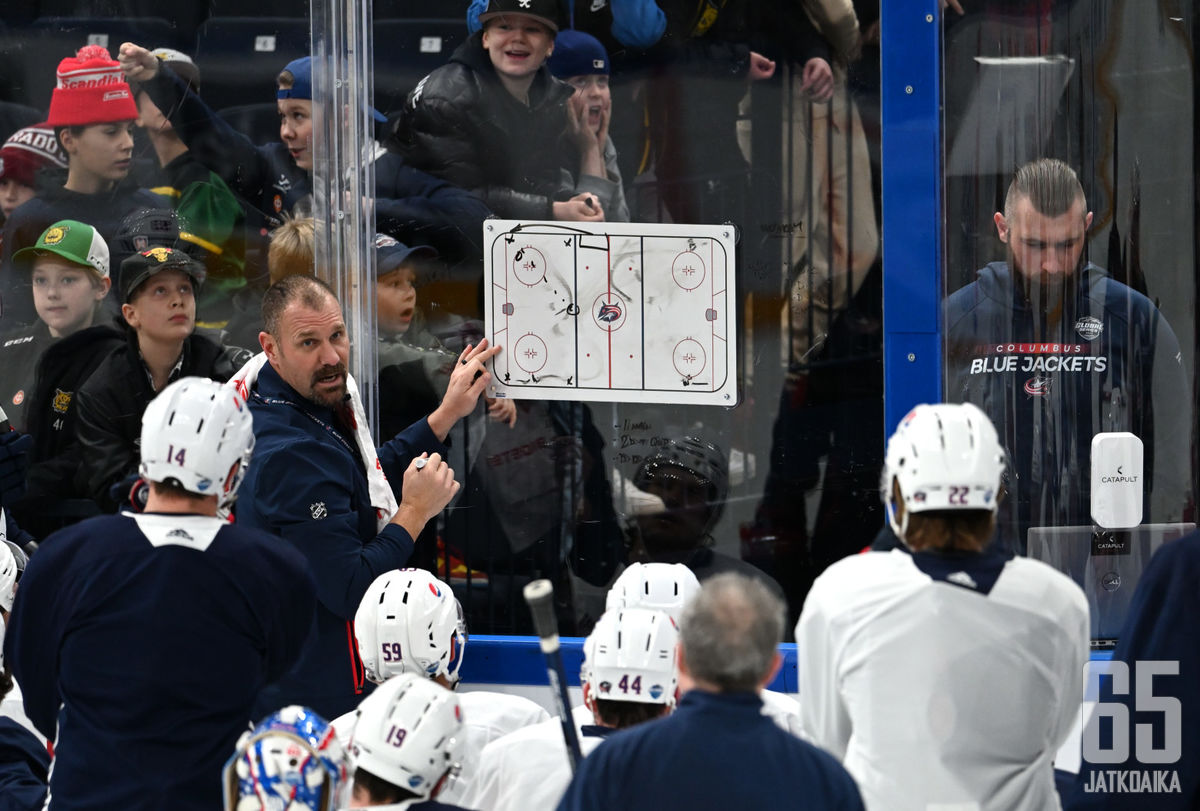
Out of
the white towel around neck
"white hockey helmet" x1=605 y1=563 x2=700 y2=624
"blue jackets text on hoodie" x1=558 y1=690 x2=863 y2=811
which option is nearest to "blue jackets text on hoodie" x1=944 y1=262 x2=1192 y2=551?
"white hockey helmet" x1=605 y1=563 x2=700 y2=624

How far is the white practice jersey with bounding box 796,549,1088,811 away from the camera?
2611 mm

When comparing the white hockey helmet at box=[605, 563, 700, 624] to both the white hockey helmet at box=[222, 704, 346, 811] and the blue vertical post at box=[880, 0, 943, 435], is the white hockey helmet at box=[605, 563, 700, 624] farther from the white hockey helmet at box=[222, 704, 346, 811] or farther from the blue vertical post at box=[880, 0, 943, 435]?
the white hockey helmet at box=[222, 704, 346, 811]

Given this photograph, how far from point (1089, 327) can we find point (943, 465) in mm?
1812

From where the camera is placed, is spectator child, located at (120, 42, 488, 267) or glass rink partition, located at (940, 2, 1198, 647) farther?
spectator child, located at (120, 42, 488, 267)

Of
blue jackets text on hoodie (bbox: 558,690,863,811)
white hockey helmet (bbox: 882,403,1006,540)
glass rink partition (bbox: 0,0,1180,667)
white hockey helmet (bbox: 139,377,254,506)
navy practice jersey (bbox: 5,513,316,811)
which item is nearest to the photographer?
blue jackets text on hoodie (bbox: 558,690,863,811)

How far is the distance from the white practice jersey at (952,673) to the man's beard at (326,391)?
75.3 inches

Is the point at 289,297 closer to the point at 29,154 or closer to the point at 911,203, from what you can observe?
the point at 29,154

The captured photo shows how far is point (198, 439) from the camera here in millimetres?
2994

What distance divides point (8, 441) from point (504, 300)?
1.68 meters

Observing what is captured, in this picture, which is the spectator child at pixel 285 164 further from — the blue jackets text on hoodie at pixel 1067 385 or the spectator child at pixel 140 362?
the blue jackets text on hoodie at pixel 1067 385

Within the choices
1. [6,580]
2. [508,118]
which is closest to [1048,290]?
[508,118]

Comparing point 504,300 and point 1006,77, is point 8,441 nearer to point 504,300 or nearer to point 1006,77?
point 504,300

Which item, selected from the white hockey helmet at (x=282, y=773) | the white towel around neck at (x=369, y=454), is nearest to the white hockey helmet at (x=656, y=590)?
the white towel around neck at (x=369, y=454)

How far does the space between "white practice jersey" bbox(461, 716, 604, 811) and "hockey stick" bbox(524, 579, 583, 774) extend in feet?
0.70
